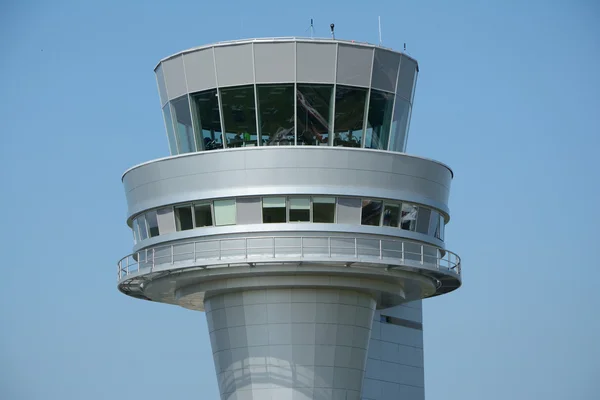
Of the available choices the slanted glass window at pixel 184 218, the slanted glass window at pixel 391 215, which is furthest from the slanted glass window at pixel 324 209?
the slanted glass window at pixel 184 218

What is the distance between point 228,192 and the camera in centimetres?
4262

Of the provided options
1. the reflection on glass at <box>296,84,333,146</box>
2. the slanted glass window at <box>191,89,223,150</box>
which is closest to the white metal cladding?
the slanted glass window at <box>191,89,223,150</box>

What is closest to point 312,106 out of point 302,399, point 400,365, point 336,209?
point 336,209

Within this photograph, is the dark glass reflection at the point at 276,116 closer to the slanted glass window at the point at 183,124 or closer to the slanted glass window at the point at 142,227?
the slanted glass window at the point at 183,124

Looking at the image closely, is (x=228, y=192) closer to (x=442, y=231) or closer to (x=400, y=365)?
(x=442, y=231)

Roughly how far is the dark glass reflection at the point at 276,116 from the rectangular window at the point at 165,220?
174 inches

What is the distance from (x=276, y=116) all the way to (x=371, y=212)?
16.7ft

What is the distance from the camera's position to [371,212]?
4316 cm

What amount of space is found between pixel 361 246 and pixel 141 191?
355 inches

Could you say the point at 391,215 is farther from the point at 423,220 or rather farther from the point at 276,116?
the point at 276,116

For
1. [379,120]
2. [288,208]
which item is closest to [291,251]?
[288,208]

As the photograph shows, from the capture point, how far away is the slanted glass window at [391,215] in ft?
143

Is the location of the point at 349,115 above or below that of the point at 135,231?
above

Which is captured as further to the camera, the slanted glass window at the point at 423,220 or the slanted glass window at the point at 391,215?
the slanted glass window at the point at 423,220
